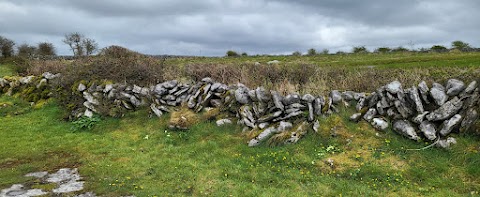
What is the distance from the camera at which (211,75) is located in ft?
60.4

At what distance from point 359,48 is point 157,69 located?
45.0 m

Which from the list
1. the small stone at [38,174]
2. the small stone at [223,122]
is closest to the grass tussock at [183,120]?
the small stone at [223,122]

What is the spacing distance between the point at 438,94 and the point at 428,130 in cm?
123

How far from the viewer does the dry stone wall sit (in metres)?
10.4

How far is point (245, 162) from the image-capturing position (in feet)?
33.9

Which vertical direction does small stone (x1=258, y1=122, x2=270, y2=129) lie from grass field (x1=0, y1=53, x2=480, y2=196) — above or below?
above

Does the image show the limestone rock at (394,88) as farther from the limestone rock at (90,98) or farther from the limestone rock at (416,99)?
the limestone rock at (90,98)

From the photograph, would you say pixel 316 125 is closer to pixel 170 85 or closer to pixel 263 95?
pixel 263 95

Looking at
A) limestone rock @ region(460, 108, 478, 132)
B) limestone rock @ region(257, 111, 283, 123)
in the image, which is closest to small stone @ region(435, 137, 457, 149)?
limestone rock @ region(460, 108, 478, 132)

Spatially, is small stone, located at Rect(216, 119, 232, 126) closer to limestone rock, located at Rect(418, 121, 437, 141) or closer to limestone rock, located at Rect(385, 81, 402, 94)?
limestone rock, located at Rect(385, 81, 402, 94)

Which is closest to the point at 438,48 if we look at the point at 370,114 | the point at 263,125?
the point at 370,114

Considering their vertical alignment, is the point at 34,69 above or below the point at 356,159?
above

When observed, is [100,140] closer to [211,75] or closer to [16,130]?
[16,130]

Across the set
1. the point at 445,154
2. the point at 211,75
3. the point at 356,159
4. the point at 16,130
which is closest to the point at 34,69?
the point at 16,130
